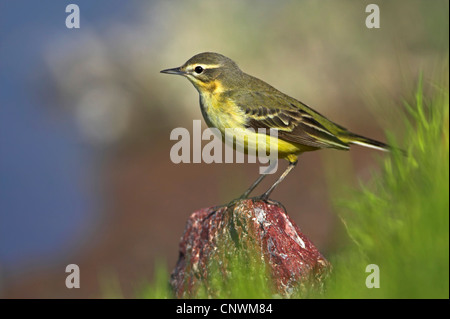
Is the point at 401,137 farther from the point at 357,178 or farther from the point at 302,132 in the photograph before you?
the point at 302,132

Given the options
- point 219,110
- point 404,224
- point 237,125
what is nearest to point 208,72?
point 219,110

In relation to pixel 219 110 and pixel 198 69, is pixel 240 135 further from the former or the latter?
pixel 198 69

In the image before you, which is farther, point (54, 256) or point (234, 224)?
point (54, 256)

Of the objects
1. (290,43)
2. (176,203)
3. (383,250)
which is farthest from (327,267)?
(290,43)

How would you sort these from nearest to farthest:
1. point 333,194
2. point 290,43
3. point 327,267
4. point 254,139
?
point 333,194 → point 327,267 → point 254,139 → point 290,43

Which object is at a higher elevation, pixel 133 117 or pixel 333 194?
pixel 133 117

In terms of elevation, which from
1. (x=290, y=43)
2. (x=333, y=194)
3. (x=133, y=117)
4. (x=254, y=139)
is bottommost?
(x=333, y=194)

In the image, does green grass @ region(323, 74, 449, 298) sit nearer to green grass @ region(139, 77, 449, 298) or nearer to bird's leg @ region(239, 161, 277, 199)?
green grass @ region(139, 77, 449, 298)
